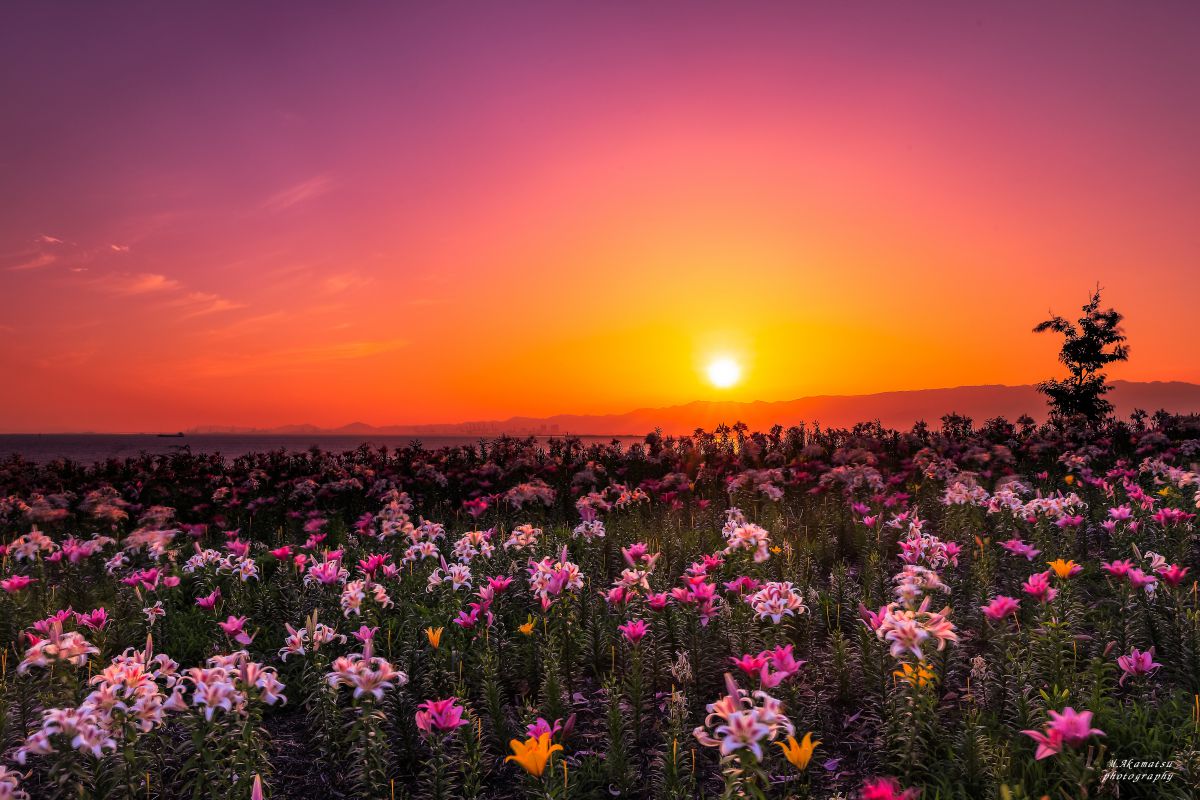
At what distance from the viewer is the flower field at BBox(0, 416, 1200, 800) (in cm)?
349

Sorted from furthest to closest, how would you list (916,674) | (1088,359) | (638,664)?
(1088,359), (638,664), (916,674)

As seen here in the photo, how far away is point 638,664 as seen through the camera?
4.37 m

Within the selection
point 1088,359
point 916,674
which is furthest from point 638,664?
point 1088,359

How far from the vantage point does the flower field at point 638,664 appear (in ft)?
11.5

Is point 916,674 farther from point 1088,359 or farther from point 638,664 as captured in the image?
point 1088,359

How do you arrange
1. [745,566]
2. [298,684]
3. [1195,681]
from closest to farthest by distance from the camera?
[1195,681] → [298,684] → [745,566]

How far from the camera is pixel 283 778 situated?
4.32 meters

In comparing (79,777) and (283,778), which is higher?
(79,777)

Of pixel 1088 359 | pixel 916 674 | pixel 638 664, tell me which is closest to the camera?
pixel 916 674

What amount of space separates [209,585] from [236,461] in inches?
446

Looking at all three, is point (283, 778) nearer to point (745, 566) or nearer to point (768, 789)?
point (768, 789)

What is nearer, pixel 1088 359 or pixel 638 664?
pixel 638 664

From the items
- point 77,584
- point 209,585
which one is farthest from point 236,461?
point 209,585

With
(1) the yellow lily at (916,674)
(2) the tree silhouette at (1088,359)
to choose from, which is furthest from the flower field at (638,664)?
(2) the tree silhouette at (1088,359)
